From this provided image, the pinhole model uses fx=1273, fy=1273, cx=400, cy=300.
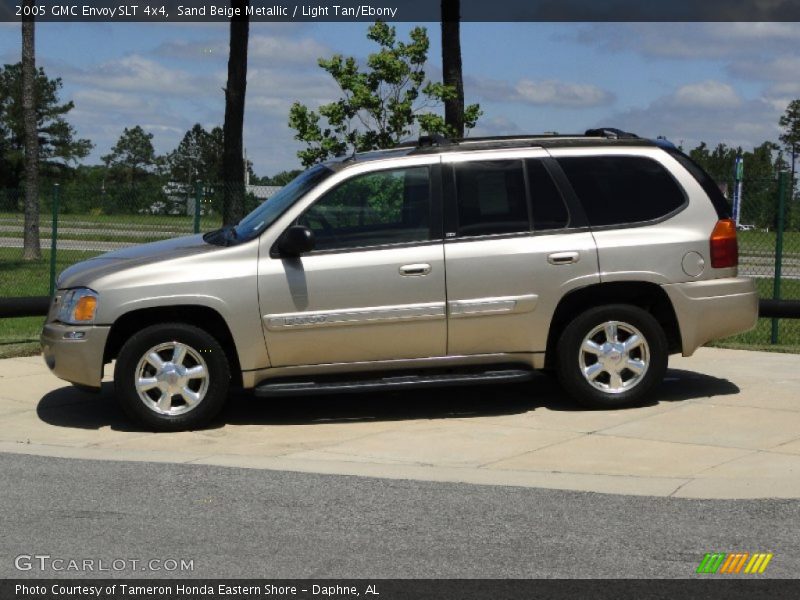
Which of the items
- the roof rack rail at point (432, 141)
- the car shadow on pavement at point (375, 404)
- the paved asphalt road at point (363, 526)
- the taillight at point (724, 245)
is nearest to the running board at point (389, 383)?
the car shadow on pavement at point (375, 404)

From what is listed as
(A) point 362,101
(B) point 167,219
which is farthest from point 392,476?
(A) point 362,101

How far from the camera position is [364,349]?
355 inches

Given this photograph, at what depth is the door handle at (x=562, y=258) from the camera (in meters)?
9.11

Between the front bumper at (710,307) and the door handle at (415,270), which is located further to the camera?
the front bumper at (710,307)

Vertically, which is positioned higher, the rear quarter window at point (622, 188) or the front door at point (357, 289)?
the rear quarter window at point (622, 188)

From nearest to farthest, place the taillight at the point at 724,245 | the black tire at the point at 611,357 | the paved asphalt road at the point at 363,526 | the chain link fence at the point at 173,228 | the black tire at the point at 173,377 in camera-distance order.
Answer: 1. the paved asphalt road at the point at 363,526
2. the black tire at the point at 173,377
3. the black tire at the point at 611,357
4. the taillight at the point at 724,245
5. the chain link fence at the point at 173,228

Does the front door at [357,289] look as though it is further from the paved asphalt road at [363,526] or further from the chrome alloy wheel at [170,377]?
the paved asphalt road at [363,526]

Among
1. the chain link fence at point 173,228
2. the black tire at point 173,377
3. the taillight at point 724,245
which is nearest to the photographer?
the black tire at point 173,377

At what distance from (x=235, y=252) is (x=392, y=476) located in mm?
2311

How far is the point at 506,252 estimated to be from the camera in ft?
29.8

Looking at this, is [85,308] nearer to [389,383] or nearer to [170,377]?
[170,377]

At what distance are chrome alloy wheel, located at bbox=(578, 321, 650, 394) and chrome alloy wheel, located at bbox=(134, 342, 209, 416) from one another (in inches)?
108

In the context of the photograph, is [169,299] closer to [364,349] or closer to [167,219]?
[364,349]

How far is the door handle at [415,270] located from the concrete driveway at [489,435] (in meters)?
1.09
